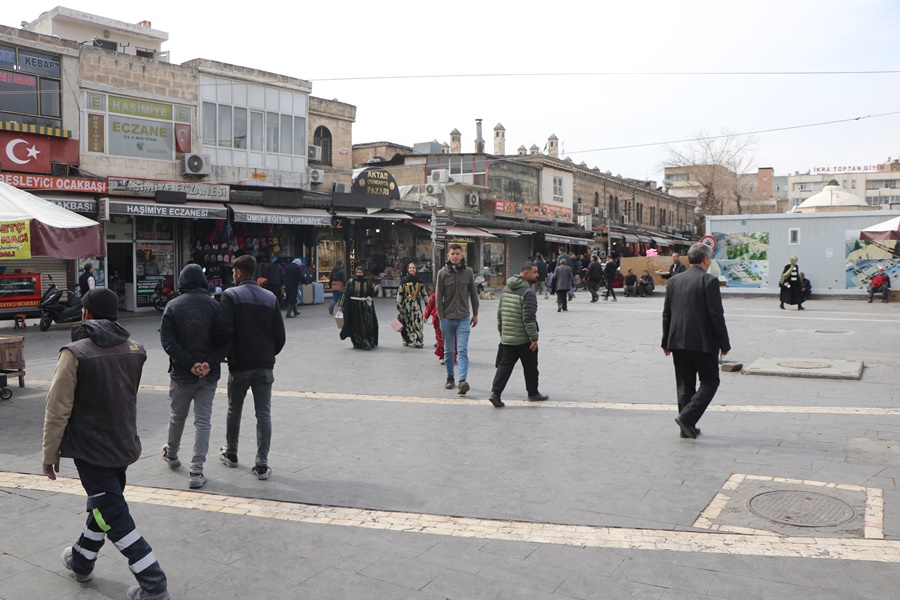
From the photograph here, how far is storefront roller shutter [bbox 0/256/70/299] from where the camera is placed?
704 inches

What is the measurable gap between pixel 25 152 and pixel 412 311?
1118 centimetres

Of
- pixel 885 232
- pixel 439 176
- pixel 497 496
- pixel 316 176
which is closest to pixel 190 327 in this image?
pixel 497 496

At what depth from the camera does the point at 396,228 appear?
98.3ft

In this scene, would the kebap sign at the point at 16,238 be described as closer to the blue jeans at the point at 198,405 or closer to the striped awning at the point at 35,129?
the blue jeans at the point at 198,405

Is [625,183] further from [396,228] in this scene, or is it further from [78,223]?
[78,223]

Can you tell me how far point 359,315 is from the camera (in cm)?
1343

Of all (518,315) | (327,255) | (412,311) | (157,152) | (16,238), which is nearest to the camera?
(518,315)

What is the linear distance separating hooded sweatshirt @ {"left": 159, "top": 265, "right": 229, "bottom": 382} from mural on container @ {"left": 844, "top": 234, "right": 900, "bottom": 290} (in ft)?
84.7

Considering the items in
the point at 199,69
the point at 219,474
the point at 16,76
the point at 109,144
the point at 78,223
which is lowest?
the point at 219,474

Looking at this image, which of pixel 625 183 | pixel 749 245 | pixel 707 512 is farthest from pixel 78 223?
pixel 625 183

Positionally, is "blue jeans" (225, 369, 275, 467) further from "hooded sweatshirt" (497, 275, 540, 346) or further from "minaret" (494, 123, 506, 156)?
"minaret" (494, 123, 506, 156)

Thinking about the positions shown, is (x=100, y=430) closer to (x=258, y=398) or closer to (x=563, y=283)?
(x=258, y=398)

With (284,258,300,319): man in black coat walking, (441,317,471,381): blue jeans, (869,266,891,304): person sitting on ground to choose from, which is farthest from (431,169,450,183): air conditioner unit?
(441,317,471,381): blue jeans

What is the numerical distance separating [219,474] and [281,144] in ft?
67.9
